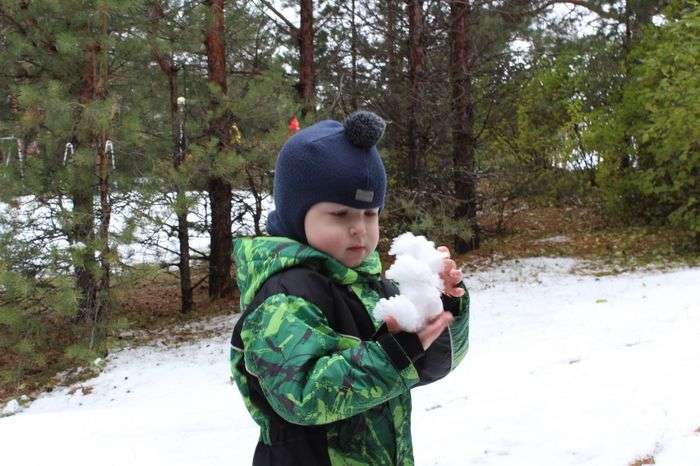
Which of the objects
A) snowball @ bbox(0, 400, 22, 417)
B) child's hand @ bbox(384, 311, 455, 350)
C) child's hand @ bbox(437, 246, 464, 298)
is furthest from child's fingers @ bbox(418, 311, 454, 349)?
snowball @ bbox(0, 400, 22, 417)

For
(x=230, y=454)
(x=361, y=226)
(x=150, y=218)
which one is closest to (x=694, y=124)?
(x=150, y=218)

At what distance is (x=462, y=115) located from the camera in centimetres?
1180

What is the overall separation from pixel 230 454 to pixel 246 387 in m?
3.48

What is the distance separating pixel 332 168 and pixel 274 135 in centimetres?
725

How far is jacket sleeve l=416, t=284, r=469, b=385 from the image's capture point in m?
1.48

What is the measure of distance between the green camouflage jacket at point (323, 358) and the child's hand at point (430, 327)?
0.06ft

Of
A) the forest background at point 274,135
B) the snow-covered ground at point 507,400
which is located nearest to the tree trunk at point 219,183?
the forest background at point 274,135

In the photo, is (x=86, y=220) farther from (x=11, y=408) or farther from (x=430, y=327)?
(x=430, y=327)

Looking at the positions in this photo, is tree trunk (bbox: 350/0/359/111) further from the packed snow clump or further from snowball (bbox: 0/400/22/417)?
the packed snow clump

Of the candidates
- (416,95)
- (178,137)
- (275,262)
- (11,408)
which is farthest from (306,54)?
(275,262)

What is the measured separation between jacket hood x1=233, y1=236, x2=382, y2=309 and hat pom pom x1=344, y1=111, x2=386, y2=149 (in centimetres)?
28

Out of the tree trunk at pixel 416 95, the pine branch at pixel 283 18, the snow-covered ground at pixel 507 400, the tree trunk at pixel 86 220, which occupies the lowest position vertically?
the snow-covered ground at pixel 507 400

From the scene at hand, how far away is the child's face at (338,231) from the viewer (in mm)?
1595

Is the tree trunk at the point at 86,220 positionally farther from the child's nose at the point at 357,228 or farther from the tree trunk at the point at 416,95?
the child's nose at the point at 357,228
